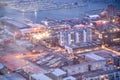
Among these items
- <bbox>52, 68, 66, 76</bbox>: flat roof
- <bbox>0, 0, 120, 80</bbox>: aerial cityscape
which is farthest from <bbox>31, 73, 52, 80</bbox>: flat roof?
<bbox>52, 68, 66, 76</bbox>: flat roof

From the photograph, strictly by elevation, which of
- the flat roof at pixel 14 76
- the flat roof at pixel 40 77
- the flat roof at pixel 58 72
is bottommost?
the flat roof at pixel 14 76

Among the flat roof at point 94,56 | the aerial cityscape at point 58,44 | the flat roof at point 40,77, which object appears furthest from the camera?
the flat roof at point 94,56

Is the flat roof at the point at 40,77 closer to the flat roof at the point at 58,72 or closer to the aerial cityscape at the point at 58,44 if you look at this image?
the aerial cityscape at the point at 58,44

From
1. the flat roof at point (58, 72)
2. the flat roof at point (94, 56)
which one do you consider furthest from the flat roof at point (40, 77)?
the flat roof at point (94, 56)

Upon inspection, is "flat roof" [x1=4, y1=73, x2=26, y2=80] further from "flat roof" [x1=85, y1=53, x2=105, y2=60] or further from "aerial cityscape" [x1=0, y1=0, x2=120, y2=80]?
"flat roof" [x1=85, y1=53, x2=105, y2=60]

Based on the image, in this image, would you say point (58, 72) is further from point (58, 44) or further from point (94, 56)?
point (58, 44)

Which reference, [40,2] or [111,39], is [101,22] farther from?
[40,2]

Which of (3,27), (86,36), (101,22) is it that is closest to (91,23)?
(101,22)

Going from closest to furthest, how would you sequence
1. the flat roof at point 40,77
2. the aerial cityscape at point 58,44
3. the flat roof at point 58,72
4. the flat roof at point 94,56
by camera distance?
the flat roof at point 40,77, the flat roof at point 58,72, the aerial cityscape at point 58,44, the flat roof at point 94,56
